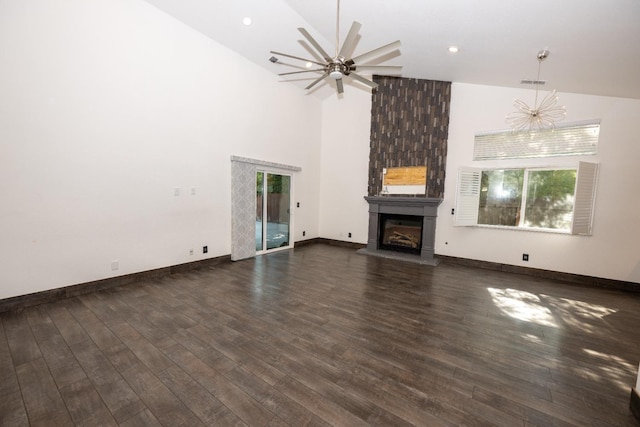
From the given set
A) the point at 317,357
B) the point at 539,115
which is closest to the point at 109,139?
the point at 317,357

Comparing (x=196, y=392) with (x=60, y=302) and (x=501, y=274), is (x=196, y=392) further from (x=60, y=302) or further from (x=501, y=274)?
(x=501, y=274)

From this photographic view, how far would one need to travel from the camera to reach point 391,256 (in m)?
6.03

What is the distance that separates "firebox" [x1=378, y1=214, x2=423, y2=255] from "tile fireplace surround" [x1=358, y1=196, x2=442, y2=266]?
0.16m

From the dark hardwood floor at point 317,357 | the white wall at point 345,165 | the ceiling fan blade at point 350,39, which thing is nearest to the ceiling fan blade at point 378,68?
the ceiling fan blade at point 350,39

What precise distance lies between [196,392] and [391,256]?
4888mm

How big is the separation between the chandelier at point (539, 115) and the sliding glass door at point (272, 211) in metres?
4.90

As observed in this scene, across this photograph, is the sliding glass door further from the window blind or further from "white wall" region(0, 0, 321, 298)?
the window blind

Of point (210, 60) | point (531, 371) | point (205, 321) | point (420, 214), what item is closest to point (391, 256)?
point (420, 214)

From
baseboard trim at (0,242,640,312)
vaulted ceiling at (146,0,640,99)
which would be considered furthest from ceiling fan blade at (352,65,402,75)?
baseboard trim at (0,242,640,312)

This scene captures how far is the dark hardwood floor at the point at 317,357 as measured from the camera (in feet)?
5.61

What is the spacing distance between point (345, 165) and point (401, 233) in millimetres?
2318

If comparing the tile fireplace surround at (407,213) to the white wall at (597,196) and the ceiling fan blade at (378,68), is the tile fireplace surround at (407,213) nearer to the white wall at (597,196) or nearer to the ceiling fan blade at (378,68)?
the white wall at (597,196)

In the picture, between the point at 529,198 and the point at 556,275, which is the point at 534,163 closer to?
the point at 529,198

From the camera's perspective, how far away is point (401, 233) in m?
6.44
